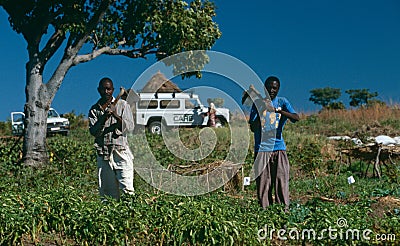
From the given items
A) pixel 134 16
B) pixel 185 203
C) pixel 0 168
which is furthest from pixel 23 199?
pixel 134 16

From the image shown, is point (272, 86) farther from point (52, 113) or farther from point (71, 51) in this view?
point (52, 113)

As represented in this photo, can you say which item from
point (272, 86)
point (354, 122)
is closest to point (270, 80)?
point (272, 86)

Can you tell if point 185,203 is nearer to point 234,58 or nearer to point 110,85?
point 110,85

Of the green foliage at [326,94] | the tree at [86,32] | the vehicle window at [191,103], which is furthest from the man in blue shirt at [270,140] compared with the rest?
the green foliage at [326,94]

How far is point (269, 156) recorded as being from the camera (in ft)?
19.4

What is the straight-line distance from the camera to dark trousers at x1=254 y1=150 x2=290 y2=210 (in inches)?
232

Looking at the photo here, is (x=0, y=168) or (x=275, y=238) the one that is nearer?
(x=275, y=238)

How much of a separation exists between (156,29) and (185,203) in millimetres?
8103

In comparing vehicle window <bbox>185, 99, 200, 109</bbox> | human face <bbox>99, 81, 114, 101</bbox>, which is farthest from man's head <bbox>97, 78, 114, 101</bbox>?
vehicle window <bbox>185, 99, 200, 109</bbox>

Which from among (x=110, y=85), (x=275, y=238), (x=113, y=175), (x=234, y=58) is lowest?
(x=275, y=238)

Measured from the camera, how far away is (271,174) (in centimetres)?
600

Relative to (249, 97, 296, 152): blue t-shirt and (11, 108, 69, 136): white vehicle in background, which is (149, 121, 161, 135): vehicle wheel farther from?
(249, 97, 296, 152): blue t-shirt

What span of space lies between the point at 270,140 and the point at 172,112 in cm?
1516

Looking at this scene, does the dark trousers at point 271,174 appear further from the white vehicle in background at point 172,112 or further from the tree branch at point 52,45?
the white vehicle in background at point 172,112
